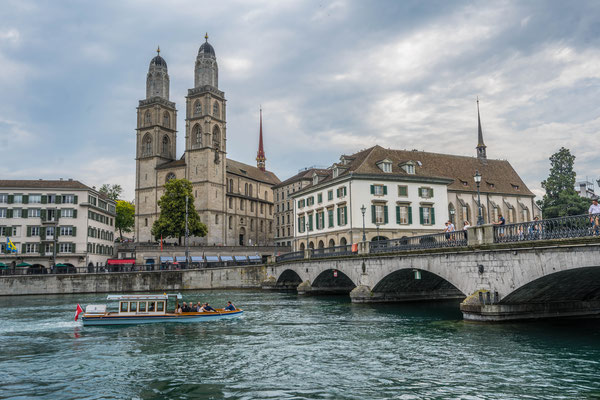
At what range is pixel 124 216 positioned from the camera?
10731 cm

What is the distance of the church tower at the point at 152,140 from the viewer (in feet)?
313

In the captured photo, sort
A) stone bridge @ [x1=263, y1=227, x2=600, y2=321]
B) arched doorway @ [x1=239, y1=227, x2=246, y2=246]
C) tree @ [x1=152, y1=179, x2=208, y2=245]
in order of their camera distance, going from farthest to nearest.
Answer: arched doorway @ [x1=239, y1=227, x2=246, y2=246] → tree @ [x1=152, y1=179, x2=208, y2=245] → stone bridge @ [x1=263, y1=227, x2=600, y2=321]

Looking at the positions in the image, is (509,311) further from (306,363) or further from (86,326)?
(86,326)

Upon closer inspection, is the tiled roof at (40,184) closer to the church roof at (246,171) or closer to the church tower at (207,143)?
the church tower at (207,143)

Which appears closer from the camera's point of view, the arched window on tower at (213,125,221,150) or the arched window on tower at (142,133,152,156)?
the arched window on tower at (213,125,221,150)

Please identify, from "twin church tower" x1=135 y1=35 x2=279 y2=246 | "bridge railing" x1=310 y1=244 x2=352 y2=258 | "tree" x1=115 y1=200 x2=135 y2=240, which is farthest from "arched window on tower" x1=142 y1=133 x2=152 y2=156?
"bridge railing" x1=310 y1=244 x2=352 y2=258

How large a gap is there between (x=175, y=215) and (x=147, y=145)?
25106 millimetres

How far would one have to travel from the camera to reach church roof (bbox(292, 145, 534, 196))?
5972 centimetres

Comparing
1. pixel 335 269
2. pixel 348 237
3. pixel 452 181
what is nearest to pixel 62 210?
pixel 348 237

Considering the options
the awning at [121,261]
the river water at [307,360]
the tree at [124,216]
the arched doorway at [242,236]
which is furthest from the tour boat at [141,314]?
the tree at [124,216]

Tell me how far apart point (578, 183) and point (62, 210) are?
251 ft

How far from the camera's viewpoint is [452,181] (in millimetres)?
Answer: 61750

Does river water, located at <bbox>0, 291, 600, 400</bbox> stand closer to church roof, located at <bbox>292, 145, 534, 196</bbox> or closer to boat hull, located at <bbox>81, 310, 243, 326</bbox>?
boat hull, located at <bbox>81, 310, 243, 326</bbox>

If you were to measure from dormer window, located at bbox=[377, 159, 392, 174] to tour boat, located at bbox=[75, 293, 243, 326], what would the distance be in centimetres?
3280
